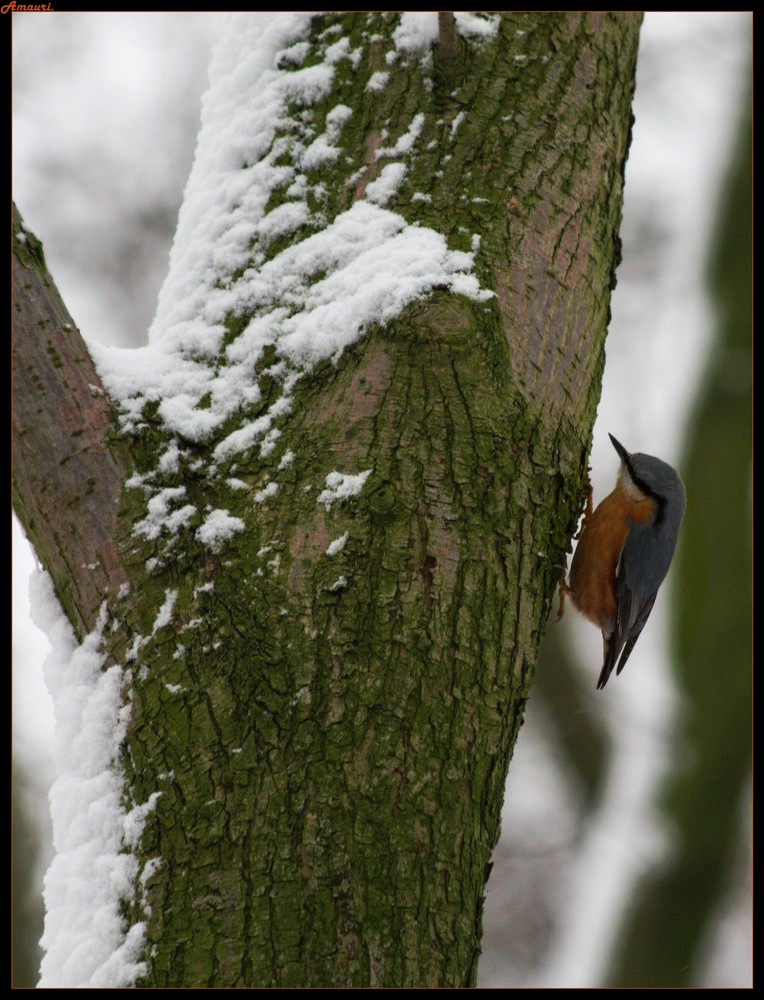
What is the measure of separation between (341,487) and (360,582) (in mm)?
187

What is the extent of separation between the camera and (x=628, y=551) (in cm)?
318

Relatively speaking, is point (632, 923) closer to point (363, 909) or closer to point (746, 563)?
point (746, 563)

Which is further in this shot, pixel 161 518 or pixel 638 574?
pixel 638 574

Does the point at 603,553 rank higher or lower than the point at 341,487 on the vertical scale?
higher

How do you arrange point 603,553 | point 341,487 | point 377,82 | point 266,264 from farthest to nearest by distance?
point 603,553
point 377,82
point 266,264
point 341,487

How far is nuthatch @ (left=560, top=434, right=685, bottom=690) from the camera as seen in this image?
3109mm

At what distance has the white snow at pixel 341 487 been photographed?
5.23 ft

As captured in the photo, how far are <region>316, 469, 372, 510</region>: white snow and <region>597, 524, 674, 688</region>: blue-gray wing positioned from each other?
6.02 feet

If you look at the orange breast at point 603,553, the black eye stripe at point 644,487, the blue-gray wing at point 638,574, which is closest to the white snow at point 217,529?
the orange breast at point 603,553

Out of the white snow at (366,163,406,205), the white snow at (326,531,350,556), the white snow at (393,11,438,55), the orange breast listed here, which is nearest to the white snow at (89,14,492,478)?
the white snow at (366,163,406,205)

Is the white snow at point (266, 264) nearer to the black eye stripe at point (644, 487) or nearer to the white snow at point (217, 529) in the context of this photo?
the white snow at point (217, 529)

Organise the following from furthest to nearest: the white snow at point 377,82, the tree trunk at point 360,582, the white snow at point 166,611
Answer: the white snow at point 377,82 < the white snow at point 166,611 < the tree trunk at point 360,582
